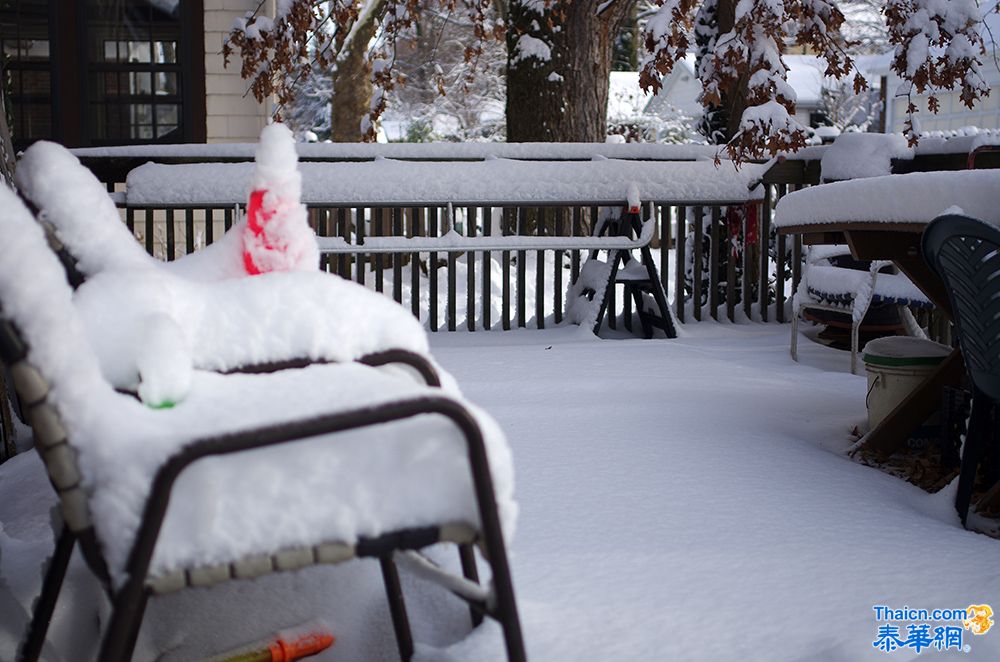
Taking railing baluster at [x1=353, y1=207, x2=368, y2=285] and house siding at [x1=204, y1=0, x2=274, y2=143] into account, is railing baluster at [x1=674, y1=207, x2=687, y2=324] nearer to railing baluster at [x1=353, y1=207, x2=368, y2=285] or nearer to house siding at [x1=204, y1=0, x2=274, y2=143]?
railing baluster at [x1=353, y1=207, x2=368, y2=285]

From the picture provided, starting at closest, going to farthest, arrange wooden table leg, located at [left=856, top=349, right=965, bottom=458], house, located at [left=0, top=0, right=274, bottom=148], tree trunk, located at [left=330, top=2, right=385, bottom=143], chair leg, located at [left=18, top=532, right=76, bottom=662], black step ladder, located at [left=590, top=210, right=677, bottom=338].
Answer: chair leg, located at [left=18, top=532, right=76, bottom=662] < wooden table leg, located at [left=856, top=349, right=965, bottom=458] < black step ladder, located at [left=590, top=210, right=677, bottom=338] < house, located at [left=0, top=0, right=274, bottom=148] < tree trunk, located at [left=330, top=2, right=385, bottom=143]

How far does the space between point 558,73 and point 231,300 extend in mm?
7452

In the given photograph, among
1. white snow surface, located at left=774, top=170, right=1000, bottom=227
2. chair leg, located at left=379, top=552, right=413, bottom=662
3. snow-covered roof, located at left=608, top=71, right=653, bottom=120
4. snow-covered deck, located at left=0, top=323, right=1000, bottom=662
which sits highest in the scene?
snow-covered roof, located at left=608, top=71, right=653, bottom=120

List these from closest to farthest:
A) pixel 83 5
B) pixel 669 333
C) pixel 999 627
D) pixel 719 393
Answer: pixel 999 627, pixel 719 393, pixel 669 333, pixel 83 5

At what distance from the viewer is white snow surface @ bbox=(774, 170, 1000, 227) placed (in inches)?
103

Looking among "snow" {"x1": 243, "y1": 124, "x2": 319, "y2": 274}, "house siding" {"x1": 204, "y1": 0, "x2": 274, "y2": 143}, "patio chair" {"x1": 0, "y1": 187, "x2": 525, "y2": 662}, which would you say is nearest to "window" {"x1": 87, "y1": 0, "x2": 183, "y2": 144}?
"house siding" {"x1": 204, "y1": 0, "x2": 274, "y2": 143}

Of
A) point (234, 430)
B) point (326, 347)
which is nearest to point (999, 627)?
point (326, 347)

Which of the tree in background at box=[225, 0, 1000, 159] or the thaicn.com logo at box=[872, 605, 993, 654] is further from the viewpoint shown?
the tree in background at box=[225, 0, 1000, 159]

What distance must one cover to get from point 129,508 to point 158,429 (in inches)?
4.6

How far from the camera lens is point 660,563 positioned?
88.4 inches

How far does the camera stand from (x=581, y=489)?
2.85 meters

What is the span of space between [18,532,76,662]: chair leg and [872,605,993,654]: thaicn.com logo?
144 centimetres

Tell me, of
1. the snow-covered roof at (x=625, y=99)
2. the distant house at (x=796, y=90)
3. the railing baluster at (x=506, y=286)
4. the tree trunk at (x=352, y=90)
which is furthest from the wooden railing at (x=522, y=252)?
the snow-covered roof at (x=625, y=99)

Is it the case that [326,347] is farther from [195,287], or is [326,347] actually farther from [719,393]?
[719,393]
